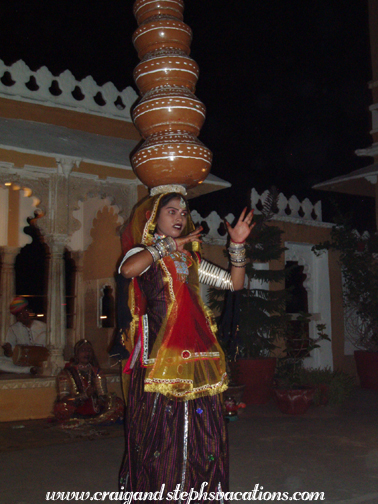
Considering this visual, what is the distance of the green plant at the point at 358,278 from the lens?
26.8 ft

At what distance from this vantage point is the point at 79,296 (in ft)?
29.4

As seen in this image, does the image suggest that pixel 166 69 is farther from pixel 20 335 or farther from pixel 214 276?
pixel 20 335

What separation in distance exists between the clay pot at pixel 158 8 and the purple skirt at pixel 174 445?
86.9 inches

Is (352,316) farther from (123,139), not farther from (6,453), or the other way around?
(6,453)

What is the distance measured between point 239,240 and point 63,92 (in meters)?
5.03

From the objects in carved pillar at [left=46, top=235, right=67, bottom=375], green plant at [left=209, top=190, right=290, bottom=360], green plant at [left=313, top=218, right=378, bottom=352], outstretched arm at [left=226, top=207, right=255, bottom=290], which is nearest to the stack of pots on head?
outstretched arm at [left=226, top=207, right=255, bottom=290]

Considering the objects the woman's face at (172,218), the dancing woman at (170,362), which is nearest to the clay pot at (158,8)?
the dancing woman at (170,362)

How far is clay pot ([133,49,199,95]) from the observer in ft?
10.4

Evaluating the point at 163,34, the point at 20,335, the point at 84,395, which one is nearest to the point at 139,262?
the point at 163,34

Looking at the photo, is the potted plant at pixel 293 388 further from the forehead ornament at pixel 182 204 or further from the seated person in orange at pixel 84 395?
the forehead ornament at pixel 182 204

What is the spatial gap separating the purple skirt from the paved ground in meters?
0.86

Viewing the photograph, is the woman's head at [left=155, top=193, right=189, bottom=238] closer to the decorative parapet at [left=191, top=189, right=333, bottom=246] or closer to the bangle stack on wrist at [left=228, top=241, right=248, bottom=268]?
the bangle stack on wrist at [left=228, top=241, right=248, bottom=268]

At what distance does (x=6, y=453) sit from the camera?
14.4 ft

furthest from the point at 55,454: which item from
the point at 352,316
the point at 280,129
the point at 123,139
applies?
the point at 280,129
